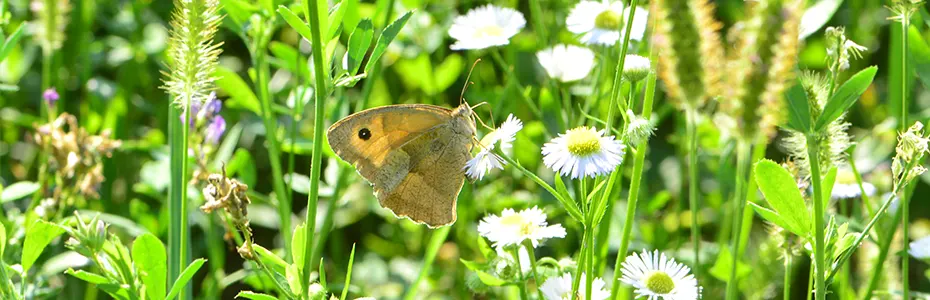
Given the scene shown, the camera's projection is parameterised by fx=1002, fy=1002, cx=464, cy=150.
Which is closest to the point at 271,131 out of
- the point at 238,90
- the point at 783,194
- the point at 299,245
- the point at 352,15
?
the point at 238,90

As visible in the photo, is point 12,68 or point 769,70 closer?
point 769,70

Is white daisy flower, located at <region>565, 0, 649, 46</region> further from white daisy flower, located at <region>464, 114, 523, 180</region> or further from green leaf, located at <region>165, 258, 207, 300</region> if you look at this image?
green leaf, located at <region>165, 258, 207, 300</region>

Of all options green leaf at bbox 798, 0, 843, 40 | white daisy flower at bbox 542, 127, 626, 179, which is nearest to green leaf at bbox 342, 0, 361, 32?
white daisy flower at bbox 542, 127, 626, 179

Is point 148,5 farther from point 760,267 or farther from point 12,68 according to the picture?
point 760,267

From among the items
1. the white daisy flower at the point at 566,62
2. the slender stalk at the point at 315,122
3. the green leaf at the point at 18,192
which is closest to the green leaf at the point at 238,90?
the green leaf at the point at 18,192

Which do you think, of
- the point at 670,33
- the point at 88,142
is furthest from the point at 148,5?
the point at 670,33

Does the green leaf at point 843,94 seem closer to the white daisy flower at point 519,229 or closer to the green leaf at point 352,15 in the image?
the white daisy flower at point 519,229
